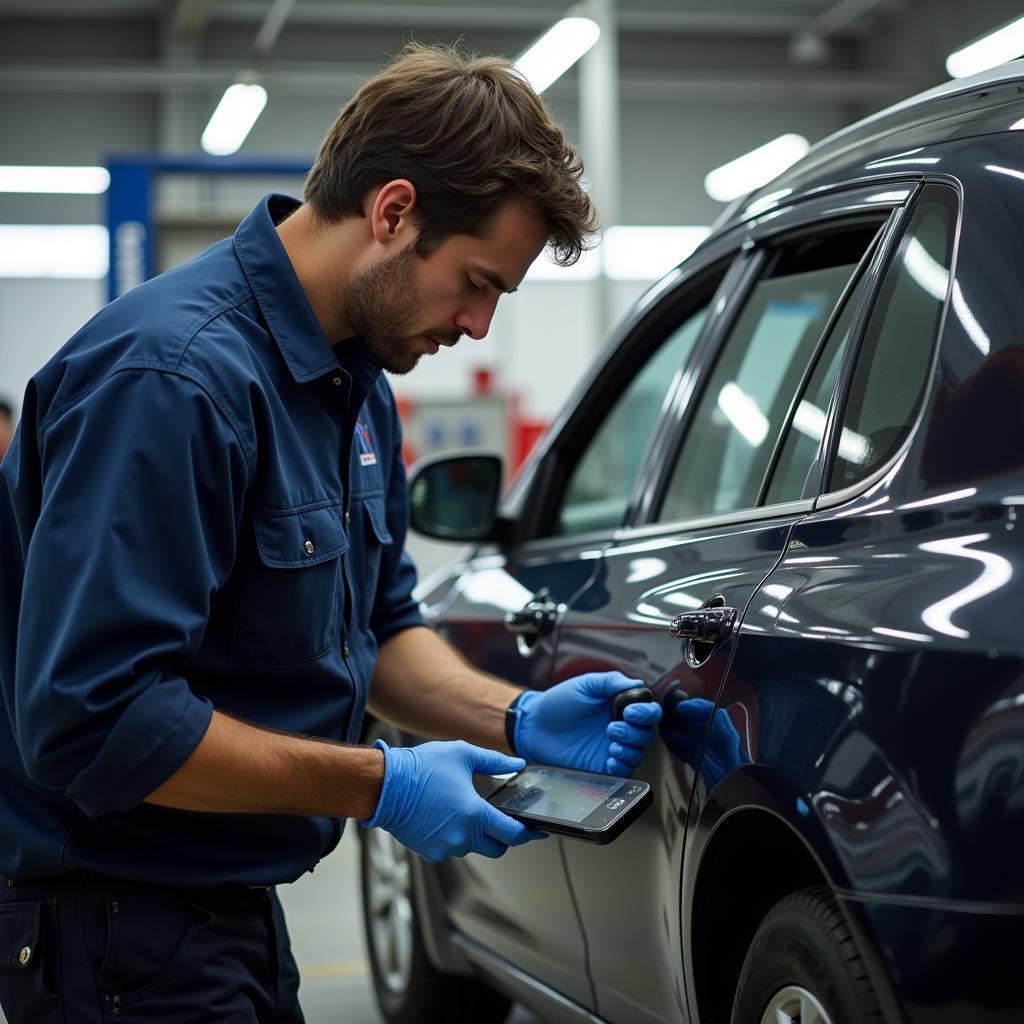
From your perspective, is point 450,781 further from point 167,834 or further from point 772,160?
point 772,160

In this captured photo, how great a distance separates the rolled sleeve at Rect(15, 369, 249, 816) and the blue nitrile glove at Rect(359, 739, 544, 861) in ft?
1.09

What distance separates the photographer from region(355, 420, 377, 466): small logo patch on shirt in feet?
7.18

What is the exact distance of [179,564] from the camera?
1.64 meters

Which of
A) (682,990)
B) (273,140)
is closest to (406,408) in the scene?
(273,140)

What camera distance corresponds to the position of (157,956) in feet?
5.97

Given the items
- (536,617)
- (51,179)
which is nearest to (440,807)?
(536,617)

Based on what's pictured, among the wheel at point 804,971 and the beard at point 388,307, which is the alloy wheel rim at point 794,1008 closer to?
the wheel at point 804,971

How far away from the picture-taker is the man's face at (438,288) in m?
1.92

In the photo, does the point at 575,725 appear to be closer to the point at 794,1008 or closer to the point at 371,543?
the point at 371,543

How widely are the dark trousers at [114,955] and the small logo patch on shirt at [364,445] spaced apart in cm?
67

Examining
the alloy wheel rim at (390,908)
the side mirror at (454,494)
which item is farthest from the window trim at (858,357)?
the alloy wheel rim at (390,908)

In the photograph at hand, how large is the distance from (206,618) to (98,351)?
324 millimetres

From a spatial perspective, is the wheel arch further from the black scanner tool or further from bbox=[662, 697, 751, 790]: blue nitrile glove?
the black scanner tool

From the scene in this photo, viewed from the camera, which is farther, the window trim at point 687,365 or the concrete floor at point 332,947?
the concrete floor at point 332,947
